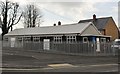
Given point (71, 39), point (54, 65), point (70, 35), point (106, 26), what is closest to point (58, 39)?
point (71, 39)

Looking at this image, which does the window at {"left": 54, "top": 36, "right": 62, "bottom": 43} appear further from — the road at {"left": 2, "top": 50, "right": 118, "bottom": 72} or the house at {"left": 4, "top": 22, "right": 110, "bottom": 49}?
the road at {"left": 2, "top": 50, "right": 118, "bottom": 72}

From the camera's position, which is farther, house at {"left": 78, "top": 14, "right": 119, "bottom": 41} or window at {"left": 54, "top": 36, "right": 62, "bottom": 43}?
house at {"left": 78, "top": 14, "right": 119, "bottom": 41}

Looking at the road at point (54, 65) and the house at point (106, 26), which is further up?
the house at point (106, 26)

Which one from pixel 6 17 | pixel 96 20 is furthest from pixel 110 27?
pixel 6 17

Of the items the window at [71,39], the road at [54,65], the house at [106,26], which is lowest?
the road at [54,65]

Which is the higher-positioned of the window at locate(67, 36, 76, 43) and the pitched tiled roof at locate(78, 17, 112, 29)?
the pitched tiled roof at locate(78, 17, 112, 29)

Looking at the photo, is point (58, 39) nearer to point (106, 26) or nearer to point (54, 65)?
point (106, 26)

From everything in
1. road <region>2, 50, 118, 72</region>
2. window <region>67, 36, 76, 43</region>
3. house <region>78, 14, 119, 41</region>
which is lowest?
road <region>2, 50, 118, 72</region>

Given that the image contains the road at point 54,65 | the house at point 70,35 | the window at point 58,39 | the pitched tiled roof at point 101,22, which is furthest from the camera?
the pitched tiled roof at point 101,22

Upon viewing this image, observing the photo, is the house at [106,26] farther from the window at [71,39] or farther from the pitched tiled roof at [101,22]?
the window at [71,39]

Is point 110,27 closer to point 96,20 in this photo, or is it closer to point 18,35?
point 96,20

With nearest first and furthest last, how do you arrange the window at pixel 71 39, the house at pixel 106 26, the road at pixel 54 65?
the road at pixel 54 65 < the window at pixel 71 39 < the house at pixel 106 26

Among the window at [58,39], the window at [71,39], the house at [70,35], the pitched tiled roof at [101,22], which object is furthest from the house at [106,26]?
the window at [71,39]

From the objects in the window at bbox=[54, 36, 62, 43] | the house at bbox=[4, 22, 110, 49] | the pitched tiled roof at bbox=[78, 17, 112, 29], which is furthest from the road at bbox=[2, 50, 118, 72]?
the pitched tiled roof at bbox=[78, 17, 112, 29]
